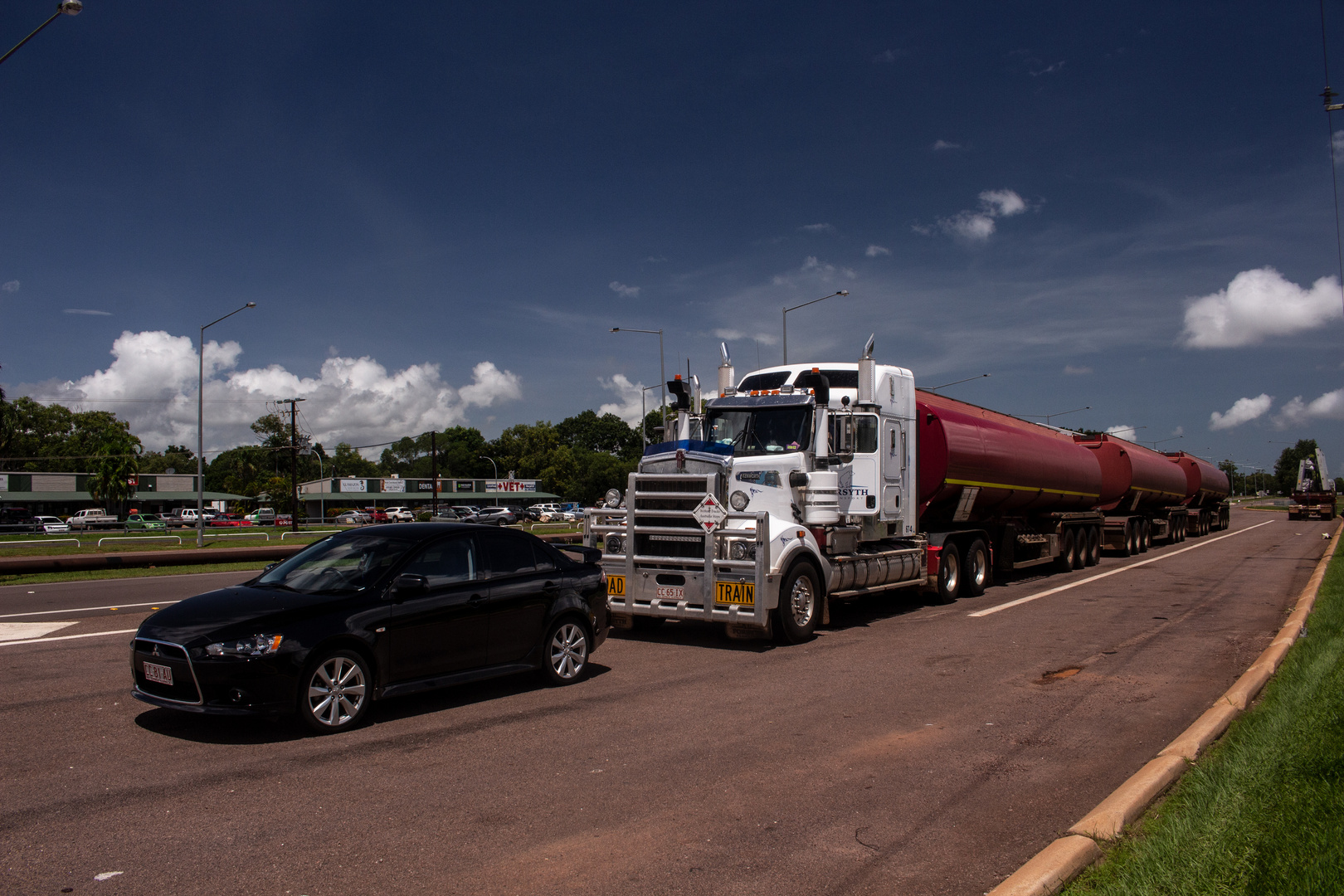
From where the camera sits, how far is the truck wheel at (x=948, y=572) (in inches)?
583

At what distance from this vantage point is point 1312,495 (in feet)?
183

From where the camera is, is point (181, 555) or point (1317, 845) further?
point (181, 555)

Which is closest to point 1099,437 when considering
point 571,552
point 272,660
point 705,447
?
point 705,447

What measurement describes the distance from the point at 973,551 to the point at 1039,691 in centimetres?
796

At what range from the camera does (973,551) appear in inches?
629

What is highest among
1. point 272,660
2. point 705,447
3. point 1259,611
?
point 705,447

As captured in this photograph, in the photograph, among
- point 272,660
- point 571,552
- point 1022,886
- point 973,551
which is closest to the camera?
point 1022,886

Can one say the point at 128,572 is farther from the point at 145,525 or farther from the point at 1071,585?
the point at 145,525

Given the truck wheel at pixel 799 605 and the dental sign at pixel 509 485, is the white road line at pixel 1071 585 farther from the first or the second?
the dental sign at pixel 509 485

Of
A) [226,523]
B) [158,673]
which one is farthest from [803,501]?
[226,523]

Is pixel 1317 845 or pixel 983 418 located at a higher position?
pixel 983 418

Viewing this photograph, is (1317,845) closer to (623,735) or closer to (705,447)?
(623,735)

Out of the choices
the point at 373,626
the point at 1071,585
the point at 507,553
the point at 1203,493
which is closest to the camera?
the point at 373,626

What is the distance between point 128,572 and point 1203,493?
A: 1484 inches
